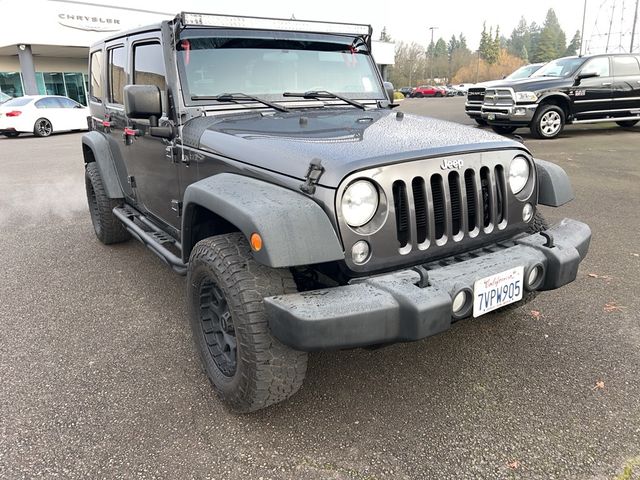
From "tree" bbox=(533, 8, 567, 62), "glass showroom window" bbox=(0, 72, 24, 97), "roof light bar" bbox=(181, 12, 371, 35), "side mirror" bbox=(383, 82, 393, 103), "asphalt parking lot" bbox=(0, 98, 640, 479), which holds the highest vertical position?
"tree" bbox=(533, 8, 567, 62)

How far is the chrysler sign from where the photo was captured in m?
25.4

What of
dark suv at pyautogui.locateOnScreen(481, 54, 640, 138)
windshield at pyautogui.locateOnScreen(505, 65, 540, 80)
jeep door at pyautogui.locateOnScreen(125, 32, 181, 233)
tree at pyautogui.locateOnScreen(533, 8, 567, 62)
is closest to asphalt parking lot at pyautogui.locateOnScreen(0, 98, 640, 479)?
jeep door at pyautogui.locateOnScreen(125, 32, 181, 233)

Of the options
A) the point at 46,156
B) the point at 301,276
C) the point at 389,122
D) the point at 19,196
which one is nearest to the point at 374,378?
the point at 301,276

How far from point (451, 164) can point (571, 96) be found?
36.2 feet

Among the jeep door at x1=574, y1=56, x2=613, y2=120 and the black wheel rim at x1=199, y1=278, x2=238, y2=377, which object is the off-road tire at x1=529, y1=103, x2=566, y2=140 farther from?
the black wheel rim at x1=199, y1=278, x2=238, y2=377

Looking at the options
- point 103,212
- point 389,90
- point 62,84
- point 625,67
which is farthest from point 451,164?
point 62,84

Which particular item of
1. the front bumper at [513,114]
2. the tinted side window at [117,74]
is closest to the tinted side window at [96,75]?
the tinted side window at [117,74]

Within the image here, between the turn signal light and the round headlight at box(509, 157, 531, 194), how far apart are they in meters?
1.45

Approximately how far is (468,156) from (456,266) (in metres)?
0.56

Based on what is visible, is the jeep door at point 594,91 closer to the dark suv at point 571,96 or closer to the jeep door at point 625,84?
the dark suv at point 571,96

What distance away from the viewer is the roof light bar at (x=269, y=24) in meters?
3.12

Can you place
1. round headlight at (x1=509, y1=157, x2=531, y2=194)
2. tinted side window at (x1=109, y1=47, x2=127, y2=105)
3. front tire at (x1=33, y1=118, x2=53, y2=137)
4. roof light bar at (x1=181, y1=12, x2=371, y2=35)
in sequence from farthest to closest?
front tire at (x1=33, y1=118, x2=53, y2=137) → tinted side window at (x1=109, y1=47, x2=127, y2=105) → roof light bar at (x1=181, y1=12, x2=371, y2=35) → round headlight at (x1=509, y1=157, x2=531, y2=194)

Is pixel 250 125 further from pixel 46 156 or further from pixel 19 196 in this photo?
pixel 46 156

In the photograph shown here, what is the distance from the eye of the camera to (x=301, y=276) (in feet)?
8.25
